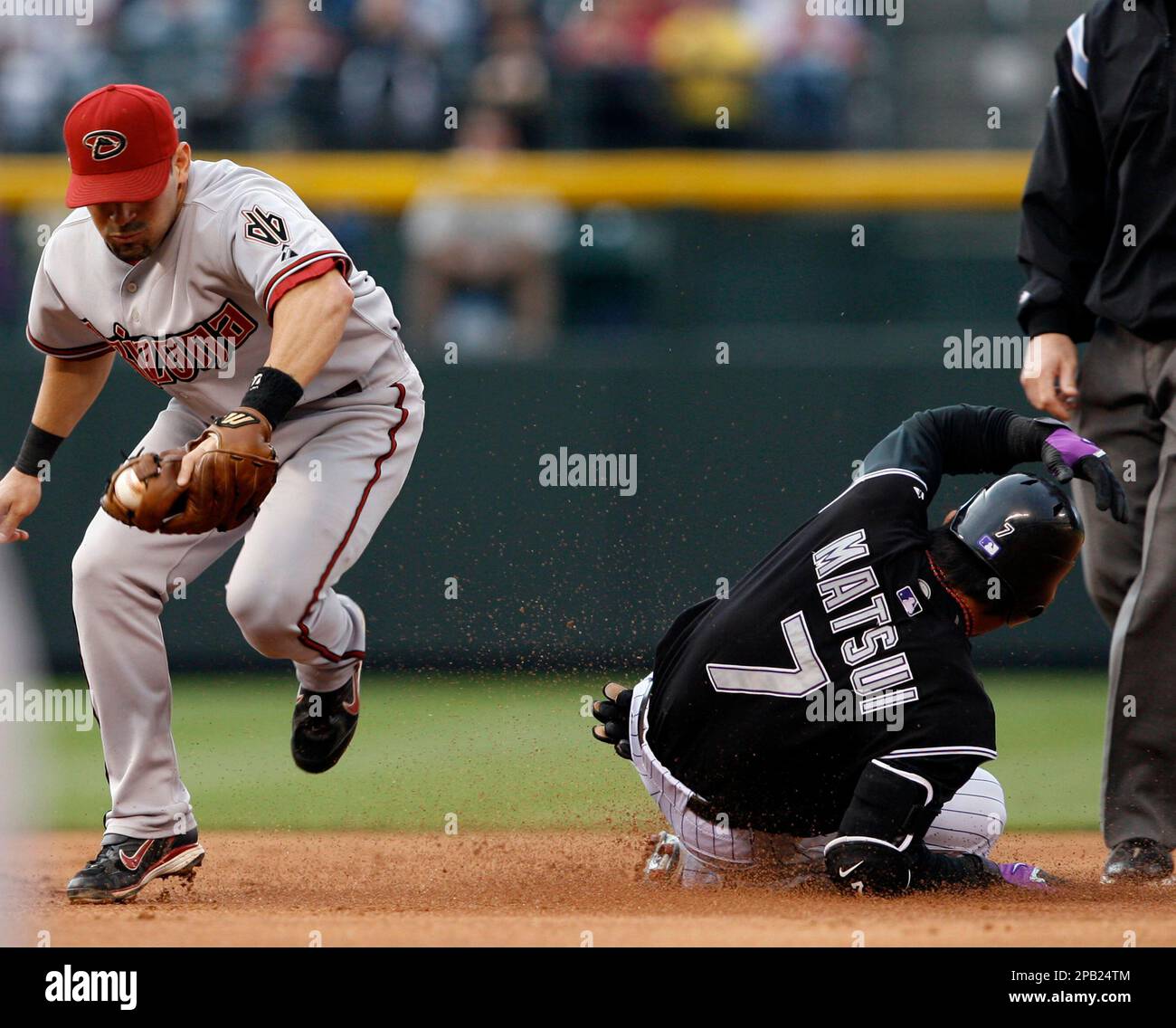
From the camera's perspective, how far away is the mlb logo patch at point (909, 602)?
3.33 meters

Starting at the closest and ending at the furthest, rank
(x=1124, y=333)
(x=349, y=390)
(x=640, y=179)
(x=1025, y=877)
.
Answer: (x=1025, y=877), (x=349, y=390), (x=1124, y=333), (x=640, y=179)

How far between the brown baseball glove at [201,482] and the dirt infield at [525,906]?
0.79 metres

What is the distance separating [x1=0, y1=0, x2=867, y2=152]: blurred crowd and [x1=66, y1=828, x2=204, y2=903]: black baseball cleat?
197 inches

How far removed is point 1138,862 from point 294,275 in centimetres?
226

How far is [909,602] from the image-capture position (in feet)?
11.0

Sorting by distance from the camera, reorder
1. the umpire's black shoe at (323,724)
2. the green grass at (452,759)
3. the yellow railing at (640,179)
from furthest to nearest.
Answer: the yellow railing at (640,179), the green grass at (452,759), the umpire's black shoe at (323,724)

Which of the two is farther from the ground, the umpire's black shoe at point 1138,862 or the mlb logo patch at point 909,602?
the mlb logo patch at point 909,602

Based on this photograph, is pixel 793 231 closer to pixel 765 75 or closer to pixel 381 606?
pixel 765 75

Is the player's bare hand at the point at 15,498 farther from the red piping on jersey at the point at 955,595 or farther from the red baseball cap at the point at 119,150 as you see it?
the red piping on jersey at the point at 955,595

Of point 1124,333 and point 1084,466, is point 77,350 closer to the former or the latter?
point 1084,466

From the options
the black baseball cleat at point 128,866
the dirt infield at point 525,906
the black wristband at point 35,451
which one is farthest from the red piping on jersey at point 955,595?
the black wristband at point 35,451

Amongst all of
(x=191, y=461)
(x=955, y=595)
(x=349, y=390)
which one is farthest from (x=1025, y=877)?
(x=191, y=461)

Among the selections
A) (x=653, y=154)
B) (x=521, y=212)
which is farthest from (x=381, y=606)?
(x=653, y=154)

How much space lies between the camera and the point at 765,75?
830cm
